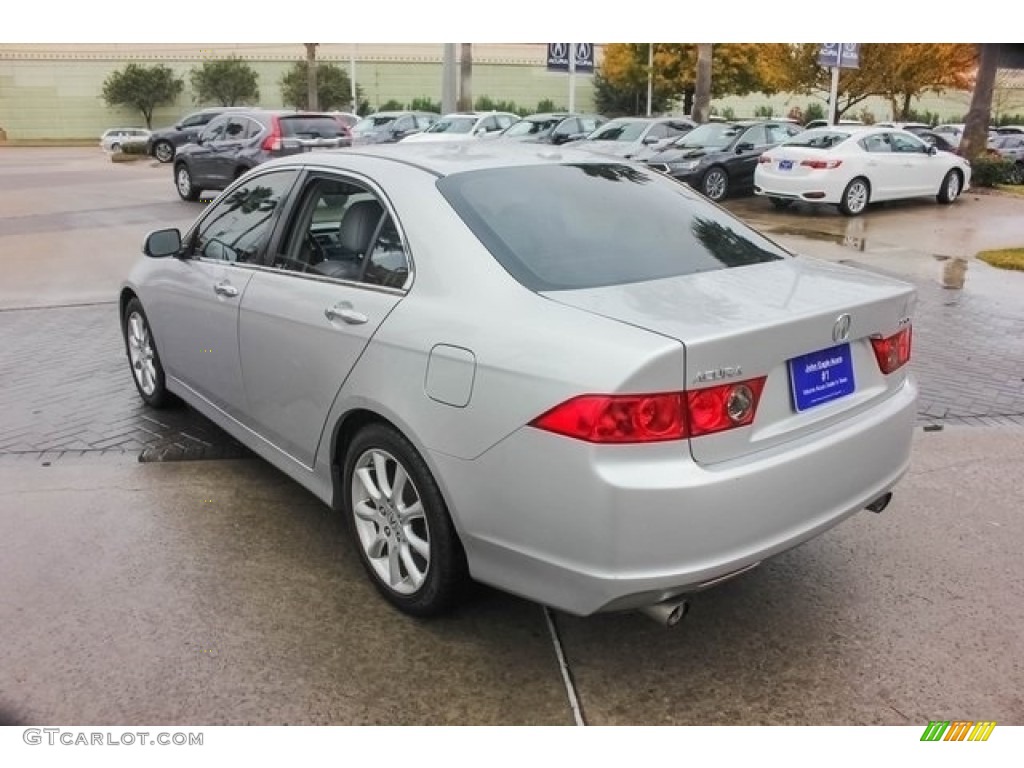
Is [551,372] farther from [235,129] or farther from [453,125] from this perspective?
[453,125]

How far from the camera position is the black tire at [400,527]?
3033 mm

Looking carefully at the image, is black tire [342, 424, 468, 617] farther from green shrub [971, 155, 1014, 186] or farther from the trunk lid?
green shrub [971, 155, 1014, 186]

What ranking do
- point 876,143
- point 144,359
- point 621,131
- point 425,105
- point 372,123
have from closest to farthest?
point 144,359, point 876,143, point 621,131, point 372,123, point 425,105

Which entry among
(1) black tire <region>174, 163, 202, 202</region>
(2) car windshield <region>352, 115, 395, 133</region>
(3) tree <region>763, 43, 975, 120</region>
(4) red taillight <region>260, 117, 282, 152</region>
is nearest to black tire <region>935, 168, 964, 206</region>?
(4) red taillight <region>260, 117, 282, 152</region>

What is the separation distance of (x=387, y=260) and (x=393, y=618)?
129 centimetres

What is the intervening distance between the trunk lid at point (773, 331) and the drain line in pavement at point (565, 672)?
0.88m

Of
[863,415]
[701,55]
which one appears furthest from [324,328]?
[701,55]

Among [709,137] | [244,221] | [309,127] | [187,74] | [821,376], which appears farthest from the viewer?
[187,74]

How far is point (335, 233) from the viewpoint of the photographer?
3764mm

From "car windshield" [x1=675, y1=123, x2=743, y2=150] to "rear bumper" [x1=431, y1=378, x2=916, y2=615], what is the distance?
15.7 meters

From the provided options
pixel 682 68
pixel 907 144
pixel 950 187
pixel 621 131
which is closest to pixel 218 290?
pixel 907 144

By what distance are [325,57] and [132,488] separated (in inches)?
2438

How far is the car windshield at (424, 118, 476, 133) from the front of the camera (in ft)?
75.7

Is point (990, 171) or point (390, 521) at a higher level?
point (990, 171)
